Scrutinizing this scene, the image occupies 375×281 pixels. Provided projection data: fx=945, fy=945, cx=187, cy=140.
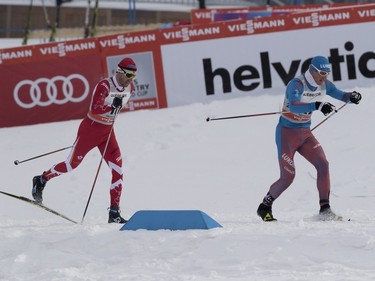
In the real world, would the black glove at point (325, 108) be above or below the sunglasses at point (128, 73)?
below

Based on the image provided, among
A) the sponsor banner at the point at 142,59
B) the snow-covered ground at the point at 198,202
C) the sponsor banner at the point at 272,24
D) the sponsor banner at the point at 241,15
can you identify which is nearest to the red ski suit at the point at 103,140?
the snow-covered ground at the point at 198,202

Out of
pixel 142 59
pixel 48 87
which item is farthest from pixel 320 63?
pixel 48 87

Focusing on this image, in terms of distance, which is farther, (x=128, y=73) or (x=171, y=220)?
(x=128, y=73)

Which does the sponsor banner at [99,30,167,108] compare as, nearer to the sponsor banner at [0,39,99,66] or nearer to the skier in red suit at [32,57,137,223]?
the sponsor banner at [0,39,99,66]

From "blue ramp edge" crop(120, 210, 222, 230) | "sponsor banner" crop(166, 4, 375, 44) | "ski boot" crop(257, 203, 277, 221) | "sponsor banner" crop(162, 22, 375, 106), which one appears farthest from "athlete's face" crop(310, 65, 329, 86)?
"sponsor banner" crop(166, 4, 375, 44)

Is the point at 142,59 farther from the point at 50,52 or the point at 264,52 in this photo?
the point at 264,52

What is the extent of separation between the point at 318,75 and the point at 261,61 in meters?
7.89

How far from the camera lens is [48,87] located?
17062 millimetres

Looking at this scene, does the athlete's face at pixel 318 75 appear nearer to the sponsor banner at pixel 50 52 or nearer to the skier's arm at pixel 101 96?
the skier's arm at pixel 101 96

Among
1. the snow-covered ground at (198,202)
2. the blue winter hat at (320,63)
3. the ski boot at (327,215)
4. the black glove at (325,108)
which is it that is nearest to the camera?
the snow-covered ground at (198,202)

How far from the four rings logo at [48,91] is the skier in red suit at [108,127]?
24.2ft

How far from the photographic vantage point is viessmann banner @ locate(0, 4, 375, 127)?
54.5 feet

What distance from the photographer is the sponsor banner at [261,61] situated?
16594 mm

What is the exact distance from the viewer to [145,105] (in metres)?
17.0
